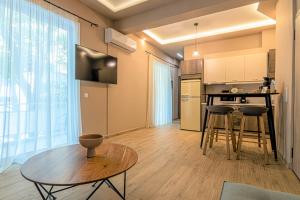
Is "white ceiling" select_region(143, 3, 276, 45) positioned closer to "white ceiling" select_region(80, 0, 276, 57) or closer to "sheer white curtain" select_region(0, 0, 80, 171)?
"white ceiling" select_region(80, 0, 276, 57)

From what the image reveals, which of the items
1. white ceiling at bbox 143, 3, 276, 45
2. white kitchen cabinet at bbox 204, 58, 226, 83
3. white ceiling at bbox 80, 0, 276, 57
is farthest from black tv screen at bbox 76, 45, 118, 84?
white kitchen cabinet at bbox 204, 58, 226, 83

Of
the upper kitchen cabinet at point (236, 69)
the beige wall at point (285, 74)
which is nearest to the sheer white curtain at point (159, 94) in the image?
the upper kitchen cabinet at point (236, 69)

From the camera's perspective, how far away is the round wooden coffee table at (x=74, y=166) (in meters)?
1.07

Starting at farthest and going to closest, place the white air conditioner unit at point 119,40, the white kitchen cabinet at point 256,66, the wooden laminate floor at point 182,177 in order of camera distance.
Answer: the white kitchen cabinet at point 256,66 → the white air conditioner unit at point 119,40 → the wooden laminate floor at point 182,177

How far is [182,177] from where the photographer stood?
7.18 feet

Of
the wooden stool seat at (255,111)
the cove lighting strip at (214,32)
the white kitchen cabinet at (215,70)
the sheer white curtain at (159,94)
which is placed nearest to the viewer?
the wooden stool seat at (255,111)

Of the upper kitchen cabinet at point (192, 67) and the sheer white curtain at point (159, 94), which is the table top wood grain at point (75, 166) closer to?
the upper kitchen cabinet at point (192, 67)

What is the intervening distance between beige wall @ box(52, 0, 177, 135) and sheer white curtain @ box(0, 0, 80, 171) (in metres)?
0.35

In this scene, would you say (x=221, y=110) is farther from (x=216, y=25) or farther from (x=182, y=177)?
(x=216, y=25)

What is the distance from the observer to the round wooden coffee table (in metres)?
1.07

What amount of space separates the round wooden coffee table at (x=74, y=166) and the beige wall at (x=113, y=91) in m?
2.32

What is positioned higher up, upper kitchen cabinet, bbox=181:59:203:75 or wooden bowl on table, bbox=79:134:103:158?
upper kitchen cabinet, bbox=181:59:203:75

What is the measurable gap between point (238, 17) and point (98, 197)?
4.77m

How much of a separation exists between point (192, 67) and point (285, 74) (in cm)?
290
